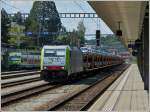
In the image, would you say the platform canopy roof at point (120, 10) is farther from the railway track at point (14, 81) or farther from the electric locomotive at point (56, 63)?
the railway track at point (14, 81)

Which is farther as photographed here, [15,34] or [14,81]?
[15,34]

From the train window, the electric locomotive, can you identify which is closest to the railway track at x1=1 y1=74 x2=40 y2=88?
the electric locomotive

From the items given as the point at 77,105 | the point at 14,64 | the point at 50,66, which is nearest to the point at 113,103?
the point at 77,105

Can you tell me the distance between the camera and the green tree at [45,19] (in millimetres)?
82356

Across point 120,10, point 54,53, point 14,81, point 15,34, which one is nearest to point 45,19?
point 15,34

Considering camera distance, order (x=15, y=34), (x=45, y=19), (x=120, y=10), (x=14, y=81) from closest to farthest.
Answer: (x=120, y=10) → (x=14, y=81) → (x=45, y=19) → (x=15, y=34)

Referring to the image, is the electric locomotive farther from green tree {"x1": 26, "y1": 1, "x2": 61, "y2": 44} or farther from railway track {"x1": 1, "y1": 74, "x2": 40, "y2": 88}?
green tree {"x1": 26, "y1": 1, "x2": 61, "y2": 44}

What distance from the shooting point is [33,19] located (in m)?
98.7

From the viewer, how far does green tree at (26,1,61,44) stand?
82356mm

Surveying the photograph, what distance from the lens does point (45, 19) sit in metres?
85.7

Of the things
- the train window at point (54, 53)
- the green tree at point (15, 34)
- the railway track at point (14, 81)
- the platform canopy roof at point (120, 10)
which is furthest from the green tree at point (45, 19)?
the platform canopy roof at point (120, 10)

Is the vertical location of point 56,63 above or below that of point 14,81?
above

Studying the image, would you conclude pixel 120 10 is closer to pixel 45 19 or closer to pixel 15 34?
pixel 45 19

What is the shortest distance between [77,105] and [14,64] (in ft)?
144
